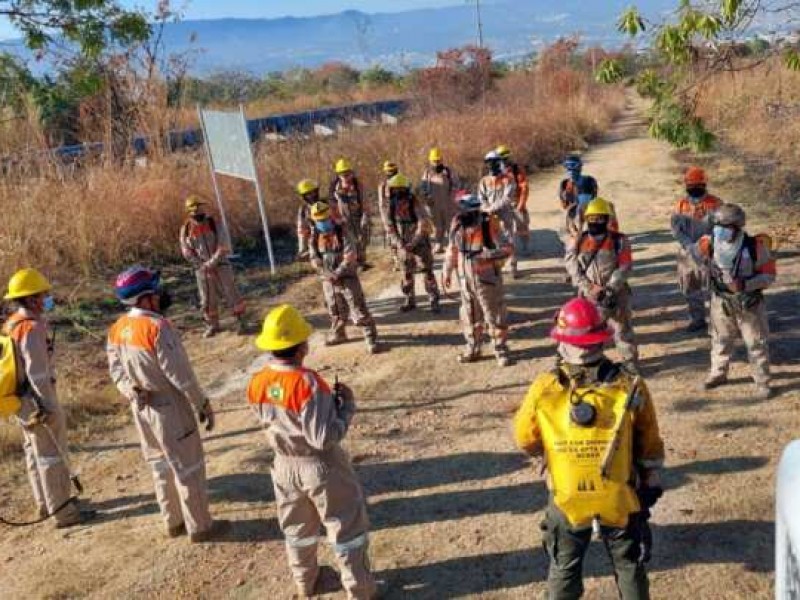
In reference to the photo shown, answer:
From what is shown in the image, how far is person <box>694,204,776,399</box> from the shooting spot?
246 inches

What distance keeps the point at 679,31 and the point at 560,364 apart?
399 centimetres

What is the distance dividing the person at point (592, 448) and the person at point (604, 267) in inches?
134

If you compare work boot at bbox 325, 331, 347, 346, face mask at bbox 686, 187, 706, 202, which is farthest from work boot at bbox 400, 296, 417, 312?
face mask at bbox 686, 187, 706, 202

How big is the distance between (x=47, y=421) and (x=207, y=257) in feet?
13.7

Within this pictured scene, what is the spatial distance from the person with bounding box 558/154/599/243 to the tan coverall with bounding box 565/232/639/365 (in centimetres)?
104

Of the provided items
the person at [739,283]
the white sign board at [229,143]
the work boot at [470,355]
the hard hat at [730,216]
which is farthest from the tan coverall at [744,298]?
the white sign board at [229,143]

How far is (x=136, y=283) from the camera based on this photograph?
4902mm

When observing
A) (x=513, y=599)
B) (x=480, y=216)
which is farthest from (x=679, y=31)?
(x=513, y=599)

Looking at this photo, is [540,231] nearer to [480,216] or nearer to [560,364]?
[480,216]

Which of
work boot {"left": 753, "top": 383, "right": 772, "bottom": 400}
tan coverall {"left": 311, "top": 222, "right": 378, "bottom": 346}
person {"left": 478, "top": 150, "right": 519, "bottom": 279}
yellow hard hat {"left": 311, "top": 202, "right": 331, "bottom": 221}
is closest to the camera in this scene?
work boot {"left": 753, "top": 383, "right": 772, "bottom": 400}

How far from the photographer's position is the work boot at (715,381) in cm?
683

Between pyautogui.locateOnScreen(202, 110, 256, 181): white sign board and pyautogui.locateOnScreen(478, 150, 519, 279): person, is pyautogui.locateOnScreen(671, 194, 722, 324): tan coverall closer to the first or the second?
pyautogui.locateOnScreen(478, 150, 519, 279): person

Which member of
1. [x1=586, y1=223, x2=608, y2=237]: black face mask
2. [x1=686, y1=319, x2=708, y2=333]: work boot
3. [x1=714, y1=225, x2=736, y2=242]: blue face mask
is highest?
[x1=586, y1=223, x2=608, y2=237]: black face mask

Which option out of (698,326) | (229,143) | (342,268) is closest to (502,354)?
(342,268)
